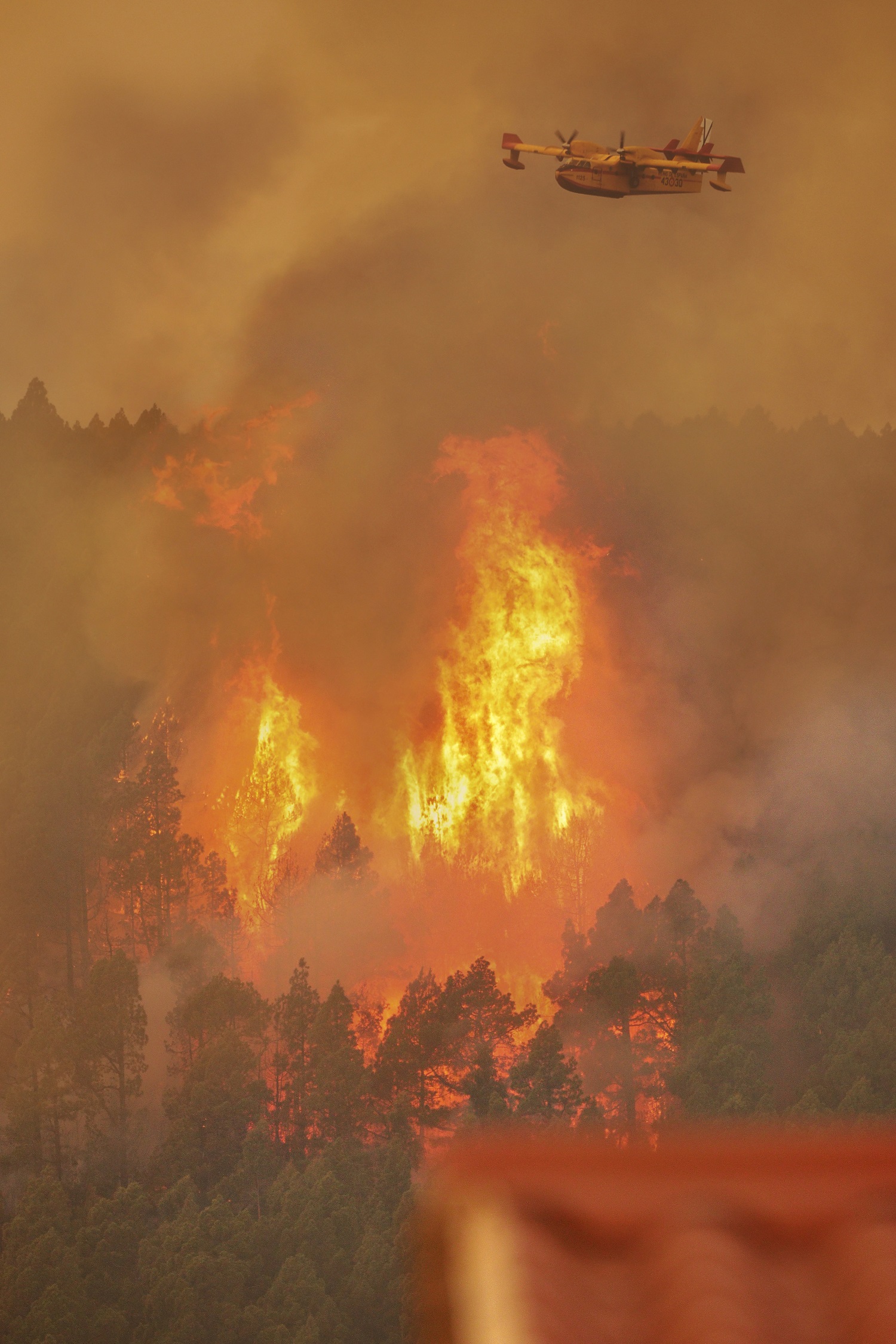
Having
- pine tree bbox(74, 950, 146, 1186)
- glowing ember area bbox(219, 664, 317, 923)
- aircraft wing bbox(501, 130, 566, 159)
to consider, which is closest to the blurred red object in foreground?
aircraft wing bbox(501, 130, 566, 159)

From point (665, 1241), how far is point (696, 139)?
21.8 metres

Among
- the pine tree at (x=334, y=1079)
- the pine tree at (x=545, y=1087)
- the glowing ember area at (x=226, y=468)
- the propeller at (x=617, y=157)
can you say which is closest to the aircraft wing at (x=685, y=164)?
the propeller at (x=617, y=157)

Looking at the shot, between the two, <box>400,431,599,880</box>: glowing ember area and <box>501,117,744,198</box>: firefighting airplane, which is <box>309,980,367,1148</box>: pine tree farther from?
<box>501,117,744,198</box>: firefighting airplane

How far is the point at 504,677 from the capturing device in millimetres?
29422

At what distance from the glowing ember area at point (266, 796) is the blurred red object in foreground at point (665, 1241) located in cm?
2639

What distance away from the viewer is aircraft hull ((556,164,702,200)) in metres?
18.9

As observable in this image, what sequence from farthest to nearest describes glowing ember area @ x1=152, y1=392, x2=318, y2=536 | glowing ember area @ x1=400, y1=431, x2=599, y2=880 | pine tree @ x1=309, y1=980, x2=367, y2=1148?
glowing ember area @ x1=152, y1=392, x2=318, y2=536 < glowing ember area @ x1=400, y1=431, x2=599, y2=880 < pine tree @ x1=309, y1=980, x2=367, y2=1148

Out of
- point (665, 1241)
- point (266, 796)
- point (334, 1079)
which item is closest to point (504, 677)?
point (266, 796)

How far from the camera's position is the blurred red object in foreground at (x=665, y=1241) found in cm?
99

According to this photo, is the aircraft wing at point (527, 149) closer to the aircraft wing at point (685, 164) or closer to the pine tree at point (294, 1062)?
the aircraft wing at point (685, 164)

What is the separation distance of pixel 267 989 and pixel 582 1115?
28.4 feet

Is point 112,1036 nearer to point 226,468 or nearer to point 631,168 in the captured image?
point 226,468

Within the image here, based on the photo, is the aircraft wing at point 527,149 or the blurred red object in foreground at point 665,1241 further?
the aircraft wing at point 527,149

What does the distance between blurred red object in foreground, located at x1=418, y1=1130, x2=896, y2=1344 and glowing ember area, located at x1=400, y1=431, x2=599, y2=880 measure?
26.8 meters
